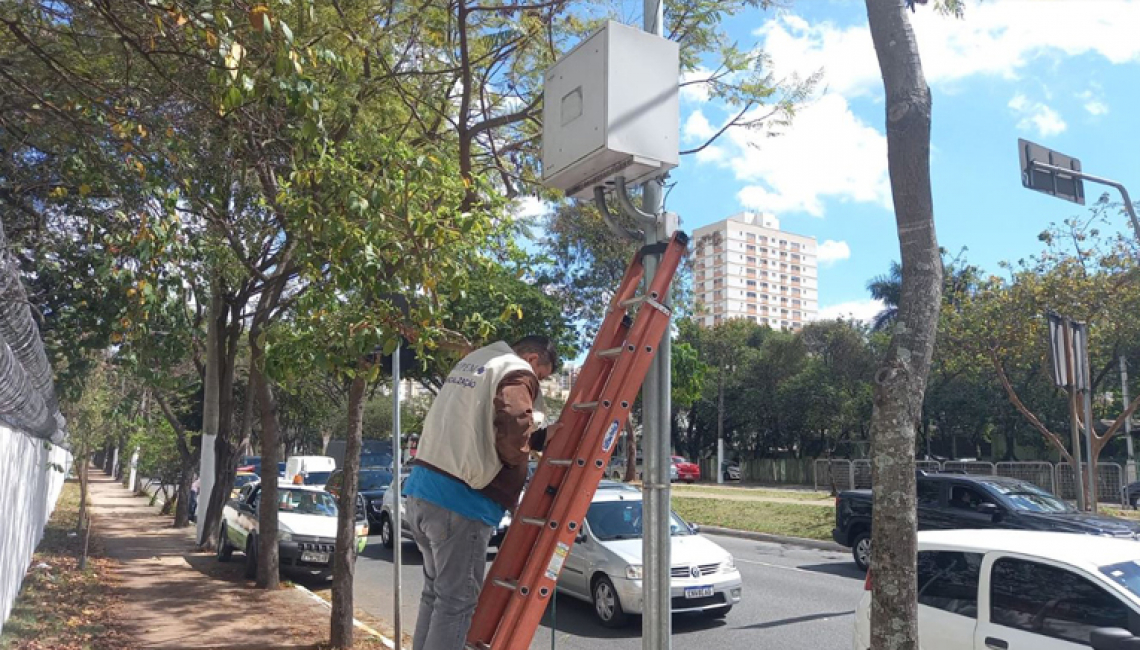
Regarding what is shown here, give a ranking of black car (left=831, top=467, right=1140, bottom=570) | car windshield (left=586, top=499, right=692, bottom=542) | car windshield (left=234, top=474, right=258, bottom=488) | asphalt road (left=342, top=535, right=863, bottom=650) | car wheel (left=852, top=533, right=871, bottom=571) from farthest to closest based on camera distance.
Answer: car windshield (left=234, top=474, right=258, bottom=488), car wheel (left=852, top=533, right=871, bottom=571), black car (left=831, top=467, right=1140, bottom=570), car windshield (left=586, top=499, right=692, bottom=542), asphalt road (left=342, top=535, right=863, bottom=650)

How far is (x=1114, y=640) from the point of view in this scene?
4594 mm

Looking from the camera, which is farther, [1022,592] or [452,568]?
Answer: [1022,592]

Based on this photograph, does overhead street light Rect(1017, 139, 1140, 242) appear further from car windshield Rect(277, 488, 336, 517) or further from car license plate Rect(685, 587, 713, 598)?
car windshield Rect(277, 488, 336, 517)

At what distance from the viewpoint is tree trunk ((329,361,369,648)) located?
835cm

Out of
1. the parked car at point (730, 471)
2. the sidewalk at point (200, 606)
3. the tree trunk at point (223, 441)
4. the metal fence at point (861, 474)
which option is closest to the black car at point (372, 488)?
the tree trunk at point (223, 441)

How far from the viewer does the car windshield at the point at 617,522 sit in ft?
37.2

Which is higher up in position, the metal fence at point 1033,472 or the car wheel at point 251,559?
the metal fence at point 1033,472

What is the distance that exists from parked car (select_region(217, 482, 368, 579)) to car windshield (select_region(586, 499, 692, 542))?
409cm

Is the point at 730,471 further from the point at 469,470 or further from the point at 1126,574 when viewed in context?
the point at 469,470

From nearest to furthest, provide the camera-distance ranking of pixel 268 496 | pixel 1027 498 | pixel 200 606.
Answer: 1. pixel 200 606
2. pixel 268 496
3. pixel 1027 498

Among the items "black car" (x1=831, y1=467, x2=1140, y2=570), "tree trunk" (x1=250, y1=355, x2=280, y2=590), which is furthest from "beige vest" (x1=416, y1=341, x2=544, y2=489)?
"black car" (x1=831, y1=467, x2=1140, y2=570)

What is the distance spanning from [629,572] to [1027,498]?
743 centimetres

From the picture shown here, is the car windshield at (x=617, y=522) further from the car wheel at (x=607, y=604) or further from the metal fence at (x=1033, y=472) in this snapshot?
the metal fence at (x=1033, y=472)

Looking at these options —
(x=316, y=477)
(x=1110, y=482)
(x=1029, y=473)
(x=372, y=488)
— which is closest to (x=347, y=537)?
(x=372, y=488)
